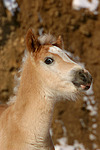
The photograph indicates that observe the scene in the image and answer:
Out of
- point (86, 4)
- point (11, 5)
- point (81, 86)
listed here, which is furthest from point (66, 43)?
point (81, 86)

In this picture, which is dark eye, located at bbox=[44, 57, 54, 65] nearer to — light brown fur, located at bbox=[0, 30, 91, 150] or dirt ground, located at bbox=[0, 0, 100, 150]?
light brown fur, located at bbox=[0, 30, 91, 150]

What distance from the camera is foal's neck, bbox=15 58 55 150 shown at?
2.85 metres

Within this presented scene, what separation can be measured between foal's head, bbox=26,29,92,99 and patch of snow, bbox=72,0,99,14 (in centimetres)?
397

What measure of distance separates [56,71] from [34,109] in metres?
0.51

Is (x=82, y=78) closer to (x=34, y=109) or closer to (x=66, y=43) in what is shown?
(x=34, y=109)

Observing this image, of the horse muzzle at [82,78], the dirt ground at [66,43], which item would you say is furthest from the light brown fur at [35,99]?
the dirt ground at [66,43]

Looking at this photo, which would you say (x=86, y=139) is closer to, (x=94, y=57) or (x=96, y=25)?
(x=94, y=57)

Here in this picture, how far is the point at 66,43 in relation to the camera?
6492 mm

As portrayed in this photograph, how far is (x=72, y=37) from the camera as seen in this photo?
655 cm

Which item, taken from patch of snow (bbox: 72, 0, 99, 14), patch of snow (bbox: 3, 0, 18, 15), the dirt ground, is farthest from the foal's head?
patch of snow (bbox: 72, 0, 99, 14)

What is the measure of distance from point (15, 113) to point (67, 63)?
90cm

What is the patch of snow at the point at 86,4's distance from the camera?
6582mm

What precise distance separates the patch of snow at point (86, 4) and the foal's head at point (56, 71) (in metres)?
3.97

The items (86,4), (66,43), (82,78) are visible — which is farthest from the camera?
(86,4)
